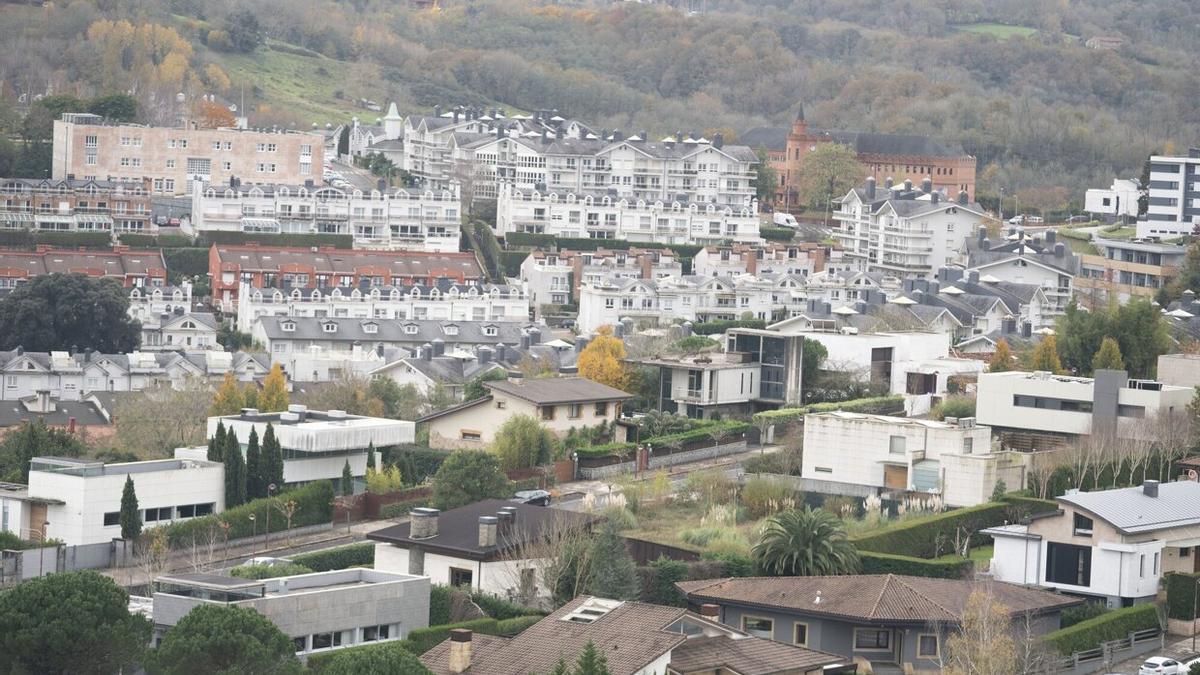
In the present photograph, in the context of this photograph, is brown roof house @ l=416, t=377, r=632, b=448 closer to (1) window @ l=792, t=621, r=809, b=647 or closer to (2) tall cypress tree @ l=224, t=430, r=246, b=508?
(2) tall cypress tree @ l=224, t=430, r=246, b=508

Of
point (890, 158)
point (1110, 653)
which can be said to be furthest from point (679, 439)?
point (890, 158)

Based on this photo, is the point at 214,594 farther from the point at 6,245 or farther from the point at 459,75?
the point at 459,75

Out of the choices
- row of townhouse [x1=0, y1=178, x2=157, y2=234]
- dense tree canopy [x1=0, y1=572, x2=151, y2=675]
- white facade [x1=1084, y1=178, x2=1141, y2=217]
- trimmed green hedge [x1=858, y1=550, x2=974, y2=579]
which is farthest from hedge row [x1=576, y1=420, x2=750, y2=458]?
white facade [x1=1084, y1=178, x2=1141, y2=217]

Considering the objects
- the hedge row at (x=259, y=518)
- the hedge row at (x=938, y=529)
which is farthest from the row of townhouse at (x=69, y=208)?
the hedge row at (x=938, y=529)

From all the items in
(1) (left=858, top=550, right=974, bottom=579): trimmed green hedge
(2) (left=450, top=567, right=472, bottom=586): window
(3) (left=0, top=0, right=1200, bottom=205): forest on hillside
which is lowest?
(2) (left=450, top=567, right=472, bottom=586): window

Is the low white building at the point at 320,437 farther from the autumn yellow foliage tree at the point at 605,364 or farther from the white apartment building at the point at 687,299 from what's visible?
the white apartment building at the point at 687,299

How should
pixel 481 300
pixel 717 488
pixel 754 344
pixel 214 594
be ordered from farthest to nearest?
1. pixel 481 300
2. pixel 754 344
3. pixel 717 488
4. pixel 214 594

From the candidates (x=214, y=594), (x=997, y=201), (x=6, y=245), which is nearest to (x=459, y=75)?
(x=997, y=201)
